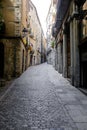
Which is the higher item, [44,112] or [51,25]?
[51,25]

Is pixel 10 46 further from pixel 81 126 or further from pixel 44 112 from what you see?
pixel 81 126

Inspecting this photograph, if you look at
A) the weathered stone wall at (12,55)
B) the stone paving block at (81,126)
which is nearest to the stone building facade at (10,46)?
the weathered stone wall at (12,55)

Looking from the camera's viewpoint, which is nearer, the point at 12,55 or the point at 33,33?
the point at 12,55

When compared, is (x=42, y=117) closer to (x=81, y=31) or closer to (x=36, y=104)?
(x=36, y=104)

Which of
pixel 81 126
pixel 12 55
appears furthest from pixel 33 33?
pixel 81 126

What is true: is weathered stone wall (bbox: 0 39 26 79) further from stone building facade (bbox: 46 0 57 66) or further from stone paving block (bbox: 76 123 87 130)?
stone building facade (bbox: 46 0 57 66)

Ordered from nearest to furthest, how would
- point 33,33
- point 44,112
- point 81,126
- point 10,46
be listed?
point 81,126
point 44,112
point 10,46
point 33,33

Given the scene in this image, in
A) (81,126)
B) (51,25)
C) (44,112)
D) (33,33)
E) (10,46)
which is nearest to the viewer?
(81,126)

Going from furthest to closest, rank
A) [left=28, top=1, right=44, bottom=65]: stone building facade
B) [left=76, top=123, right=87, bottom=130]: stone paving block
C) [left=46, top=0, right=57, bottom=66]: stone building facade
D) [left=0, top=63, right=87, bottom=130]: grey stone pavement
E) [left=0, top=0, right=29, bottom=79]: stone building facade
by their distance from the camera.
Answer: [left=46, top=0, right=57, bottom=66]: stone building facade < [left=28, top=1, right=44, bottom=65]: stone building facade < [left=0, top=0, right=29, bottom=79]: stone building facade < [left=0, top=63, right=87, bottom=130]: grey stone pavement < [left=76, top=123, right=87, bottom=130]: stone paving block

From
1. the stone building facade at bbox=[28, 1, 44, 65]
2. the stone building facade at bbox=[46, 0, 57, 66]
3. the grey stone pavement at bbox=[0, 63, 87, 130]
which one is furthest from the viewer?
the stone building facade at bbox=[46, 0, 57, 66]

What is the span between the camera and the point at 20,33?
796 inches

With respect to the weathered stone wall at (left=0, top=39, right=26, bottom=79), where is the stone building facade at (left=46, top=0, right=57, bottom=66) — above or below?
above

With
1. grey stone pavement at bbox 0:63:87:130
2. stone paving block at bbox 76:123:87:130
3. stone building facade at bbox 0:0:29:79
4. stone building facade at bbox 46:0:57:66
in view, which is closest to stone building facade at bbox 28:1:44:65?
stone building facade at bbox 46:0:57:66

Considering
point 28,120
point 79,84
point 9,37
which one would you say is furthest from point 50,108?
point 9,37
